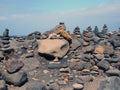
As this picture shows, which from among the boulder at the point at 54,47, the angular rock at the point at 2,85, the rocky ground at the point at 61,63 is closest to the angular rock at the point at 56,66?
the rocky ground at the point at 61,63

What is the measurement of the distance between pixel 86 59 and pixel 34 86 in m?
6.21

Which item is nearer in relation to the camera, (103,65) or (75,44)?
(103,65)

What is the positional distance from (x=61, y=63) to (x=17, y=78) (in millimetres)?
4204

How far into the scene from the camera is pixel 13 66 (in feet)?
61.0

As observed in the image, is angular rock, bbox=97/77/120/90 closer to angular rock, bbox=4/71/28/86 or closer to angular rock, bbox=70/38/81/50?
angular rock, bbox=4/71/28/86

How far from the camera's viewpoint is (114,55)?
75.1ft

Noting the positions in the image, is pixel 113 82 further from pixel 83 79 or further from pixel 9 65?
pixel 9 65

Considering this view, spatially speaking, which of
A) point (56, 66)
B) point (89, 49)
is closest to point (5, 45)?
point (56, 66)

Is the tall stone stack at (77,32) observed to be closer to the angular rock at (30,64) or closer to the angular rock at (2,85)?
the angular rock at (30,64)

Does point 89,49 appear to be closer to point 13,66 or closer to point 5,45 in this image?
point 13,66

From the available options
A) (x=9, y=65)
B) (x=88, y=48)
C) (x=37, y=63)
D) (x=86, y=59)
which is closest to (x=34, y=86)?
(x=9, y=65)

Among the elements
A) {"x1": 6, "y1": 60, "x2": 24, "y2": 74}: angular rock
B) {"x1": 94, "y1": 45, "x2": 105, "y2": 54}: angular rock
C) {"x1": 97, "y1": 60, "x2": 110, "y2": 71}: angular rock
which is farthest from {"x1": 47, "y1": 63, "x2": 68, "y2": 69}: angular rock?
{"x1": 94, "y1": 45, "x2": 105, "y2": 54}: angular rock

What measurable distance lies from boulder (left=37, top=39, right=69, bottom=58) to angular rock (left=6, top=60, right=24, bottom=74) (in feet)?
8.33

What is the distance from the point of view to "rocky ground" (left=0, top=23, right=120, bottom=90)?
58.6 ft
